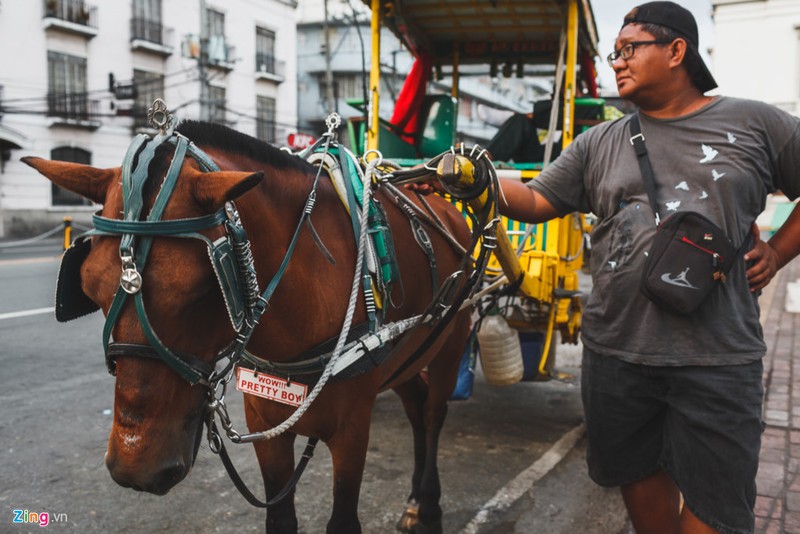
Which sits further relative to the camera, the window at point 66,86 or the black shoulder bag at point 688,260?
the window at point 66,86

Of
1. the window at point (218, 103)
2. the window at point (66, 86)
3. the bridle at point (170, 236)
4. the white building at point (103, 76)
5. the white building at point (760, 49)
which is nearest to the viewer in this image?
the bridle at point (170, 236)

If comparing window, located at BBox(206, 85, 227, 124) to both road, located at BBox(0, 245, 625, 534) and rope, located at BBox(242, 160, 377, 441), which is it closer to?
road, located at BBox(0, 245, 625, 534)

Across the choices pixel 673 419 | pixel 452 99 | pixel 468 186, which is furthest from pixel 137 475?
pixel 452 99

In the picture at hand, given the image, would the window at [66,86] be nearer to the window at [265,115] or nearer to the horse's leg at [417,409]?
the window at [265,115]

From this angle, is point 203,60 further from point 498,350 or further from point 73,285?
point 73,285

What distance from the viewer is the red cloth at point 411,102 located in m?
5.29

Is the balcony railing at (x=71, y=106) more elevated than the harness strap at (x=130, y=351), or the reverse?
the balcony railing at (x=71, y=106)

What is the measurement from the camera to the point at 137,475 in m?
1.51

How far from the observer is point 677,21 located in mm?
2045

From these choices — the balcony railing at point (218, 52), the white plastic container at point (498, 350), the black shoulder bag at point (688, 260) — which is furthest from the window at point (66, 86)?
the black shoulder bag at point (688, 260)

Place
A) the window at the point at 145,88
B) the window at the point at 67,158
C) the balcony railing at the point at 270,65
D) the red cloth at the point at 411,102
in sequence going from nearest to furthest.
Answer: the red cloth at the point at 411,102, the window at the point at 67,158, the window at the point at 145,88, the balcony railing at the point at 270,65

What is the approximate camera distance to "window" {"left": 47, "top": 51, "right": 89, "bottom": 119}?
21859 mm

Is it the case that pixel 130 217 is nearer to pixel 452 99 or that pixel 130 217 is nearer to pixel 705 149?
pixel 705 149

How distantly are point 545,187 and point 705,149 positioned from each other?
0.58 metres
